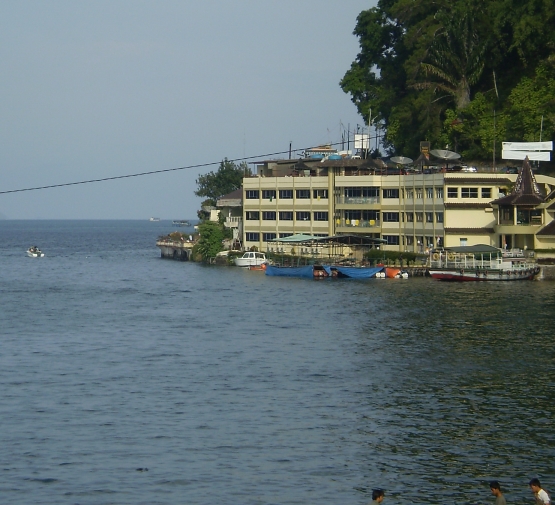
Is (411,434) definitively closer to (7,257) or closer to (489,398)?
(489,398)

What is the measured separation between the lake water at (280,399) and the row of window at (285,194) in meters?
37.5

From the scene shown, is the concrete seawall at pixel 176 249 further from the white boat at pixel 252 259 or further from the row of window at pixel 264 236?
the white boat at pixel 252 259

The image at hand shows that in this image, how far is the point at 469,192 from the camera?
10956cm

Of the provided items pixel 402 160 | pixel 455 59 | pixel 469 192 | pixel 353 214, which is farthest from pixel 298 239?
pixel 455 59

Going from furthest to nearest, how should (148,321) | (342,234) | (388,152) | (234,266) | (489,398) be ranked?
(388,152) < (234,266) < (342,234) < (148,321) < (489,398)

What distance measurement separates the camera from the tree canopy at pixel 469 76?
370 feet

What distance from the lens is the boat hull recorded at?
98562 millimetres

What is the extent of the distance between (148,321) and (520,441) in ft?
135

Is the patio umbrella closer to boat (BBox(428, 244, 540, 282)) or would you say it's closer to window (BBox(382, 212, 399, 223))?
window (BBox(382, 212, 399, 223))

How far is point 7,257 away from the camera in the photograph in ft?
571

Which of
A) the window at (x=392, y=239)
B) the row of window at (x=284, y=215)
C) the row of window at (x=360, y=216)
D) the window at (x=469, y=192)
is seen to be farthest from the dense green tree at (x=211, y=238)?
the window at (x=469, y=192)

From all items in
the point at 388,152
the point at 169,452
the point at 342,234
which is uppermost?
the point at 388,152

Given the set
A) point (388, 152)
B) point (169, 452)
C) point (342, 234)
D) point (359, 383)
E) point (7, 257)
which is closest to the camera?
point (169, 452)

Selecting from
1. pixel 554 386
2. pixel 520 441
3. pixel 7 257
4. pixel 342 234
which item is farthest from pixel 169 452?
pixel 7 257
